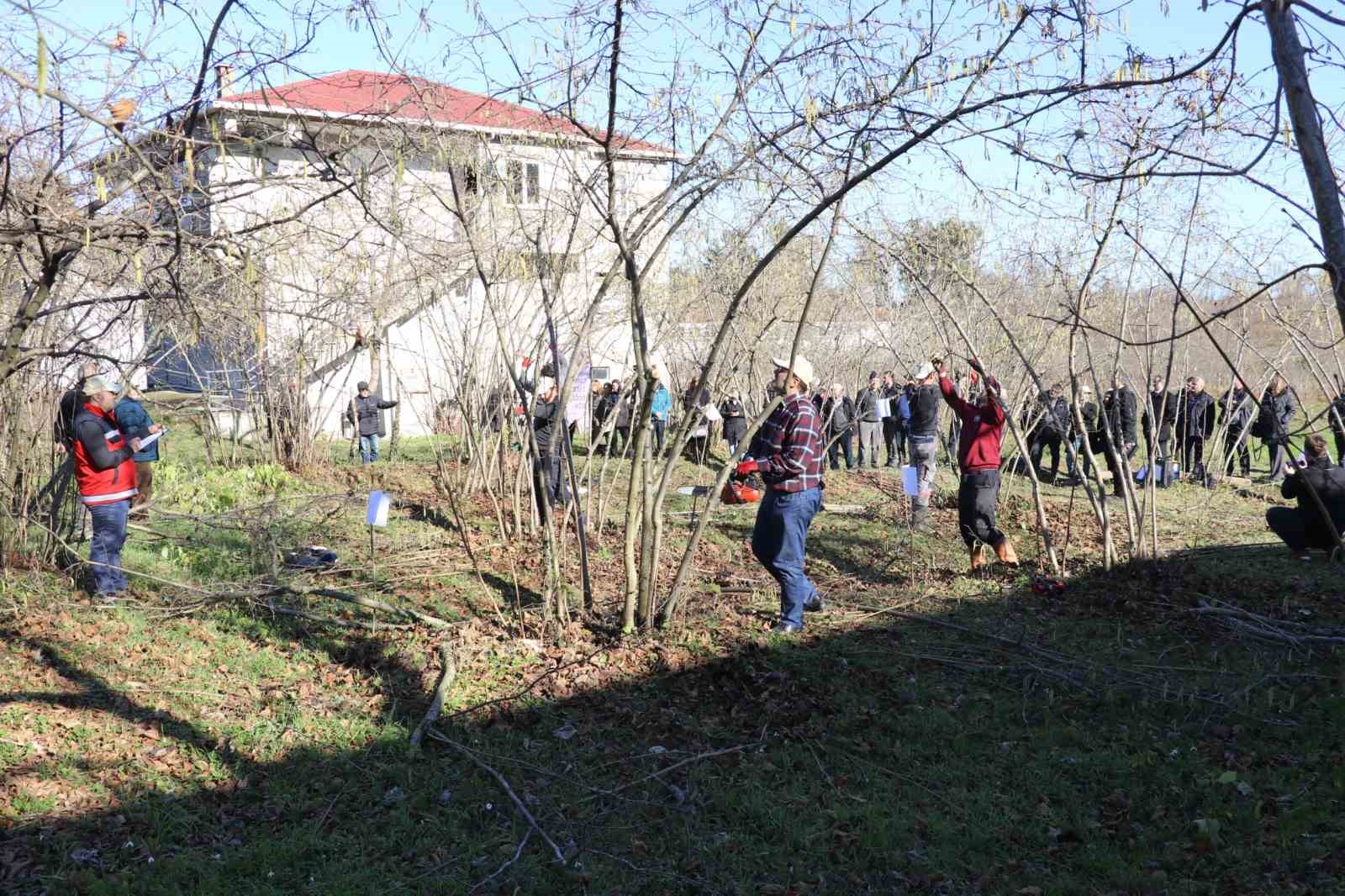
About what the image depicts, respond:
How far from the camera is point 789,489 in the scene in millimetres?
6727

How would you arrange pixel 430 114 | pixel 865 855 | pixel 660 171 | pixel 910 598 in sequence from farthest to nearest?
pixel 910 598 → pixel 660 171 → pixel 430 114 → pixel 865 855

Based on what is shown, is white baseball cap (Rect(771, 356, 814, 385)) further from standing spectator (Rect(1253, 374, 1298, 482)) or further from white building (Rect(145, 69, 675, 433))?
standing spectator (Rect(1253, 374, 1298, 482))

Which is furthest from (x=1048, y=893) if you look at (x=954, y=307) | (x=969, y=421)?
(x=954, y=307)

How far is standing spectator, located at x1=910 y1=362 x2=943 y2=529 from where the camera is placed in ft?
35.2

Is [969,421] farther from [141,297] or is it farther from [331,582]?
[141,297]

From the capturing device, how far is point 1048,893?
4.09m

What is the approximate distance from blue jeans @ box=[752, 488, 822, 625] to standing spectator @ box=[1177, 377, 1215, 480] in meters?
10.8

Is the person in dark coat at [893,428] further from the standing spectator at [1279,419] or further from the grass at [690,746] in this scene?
the grass at [690,746]

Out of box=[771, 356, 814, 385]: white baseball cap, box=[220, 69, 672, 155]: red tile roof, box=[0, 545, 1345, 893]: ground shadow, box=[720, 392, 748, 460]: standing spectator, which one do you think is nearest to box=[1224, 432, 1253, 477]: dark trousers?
box=[720, 392, 748, 460]: standing spectator

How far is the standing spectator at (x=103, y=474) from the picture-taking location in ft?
23.0

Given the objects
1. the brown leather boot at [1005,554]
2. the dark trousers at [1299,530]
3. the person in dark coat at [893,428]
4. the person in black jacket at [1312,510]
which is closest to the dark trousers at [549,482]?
the brown leather boot at [1005,554]

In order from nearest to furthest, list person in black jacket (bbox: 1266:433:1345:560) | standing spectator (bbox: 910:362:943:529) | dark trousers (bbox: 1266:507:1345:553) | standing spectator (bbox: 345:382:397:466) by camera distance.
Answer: person in black jacket (bbox: 1266:433:1345:560) < dark trousers (bbox: 1266:507:1345:553) < standing spectator (bbox: 910:362:943:529) < standing spectator (bbox: 345:382:397:466)

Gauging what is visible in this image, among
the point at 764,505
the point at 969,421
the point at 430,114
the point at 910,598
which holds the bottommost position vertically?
the point at 910,598

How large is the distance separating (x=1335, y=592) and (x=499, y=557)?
6.60 meters
